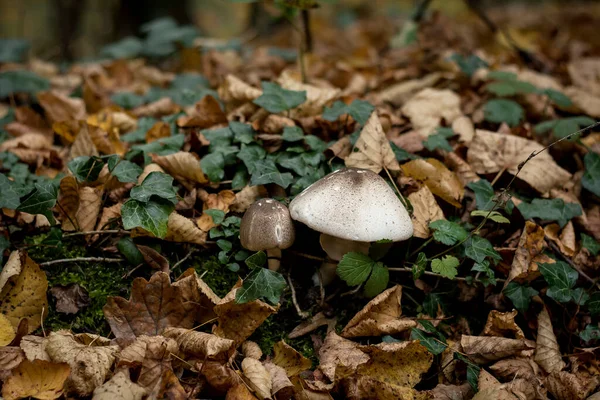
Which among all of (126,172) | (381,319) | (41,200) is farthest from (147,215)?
(381,319)

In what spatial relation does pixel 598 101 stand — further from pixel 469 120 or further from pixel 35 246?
pixel 35 246

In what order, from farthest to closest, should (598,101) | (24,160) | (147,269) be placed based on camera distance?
(598,101)
(24,160)
(147,269)

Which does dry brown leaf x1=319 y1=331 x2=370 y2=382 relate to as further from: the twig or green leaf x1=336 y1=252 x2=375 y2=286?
→ the twig

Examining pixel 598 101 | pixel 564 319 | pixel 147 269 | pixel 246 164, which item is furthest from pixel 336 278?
pixel 598 101

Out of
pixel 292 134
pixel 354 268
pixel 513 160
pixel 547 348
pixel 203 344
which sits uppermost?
pixel 292 134

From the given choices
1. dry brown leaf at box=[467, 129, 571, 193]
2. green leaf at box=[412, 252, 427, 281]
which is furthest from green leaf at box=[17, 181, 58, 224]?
dry brown leaf at box=[467, 129, 571, 193]

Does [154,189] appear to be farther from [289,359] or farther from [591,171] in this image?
[591,171]

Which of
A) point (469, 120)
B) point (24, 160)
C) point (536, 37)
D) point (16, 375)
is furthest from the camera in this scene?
point (536, 37)
